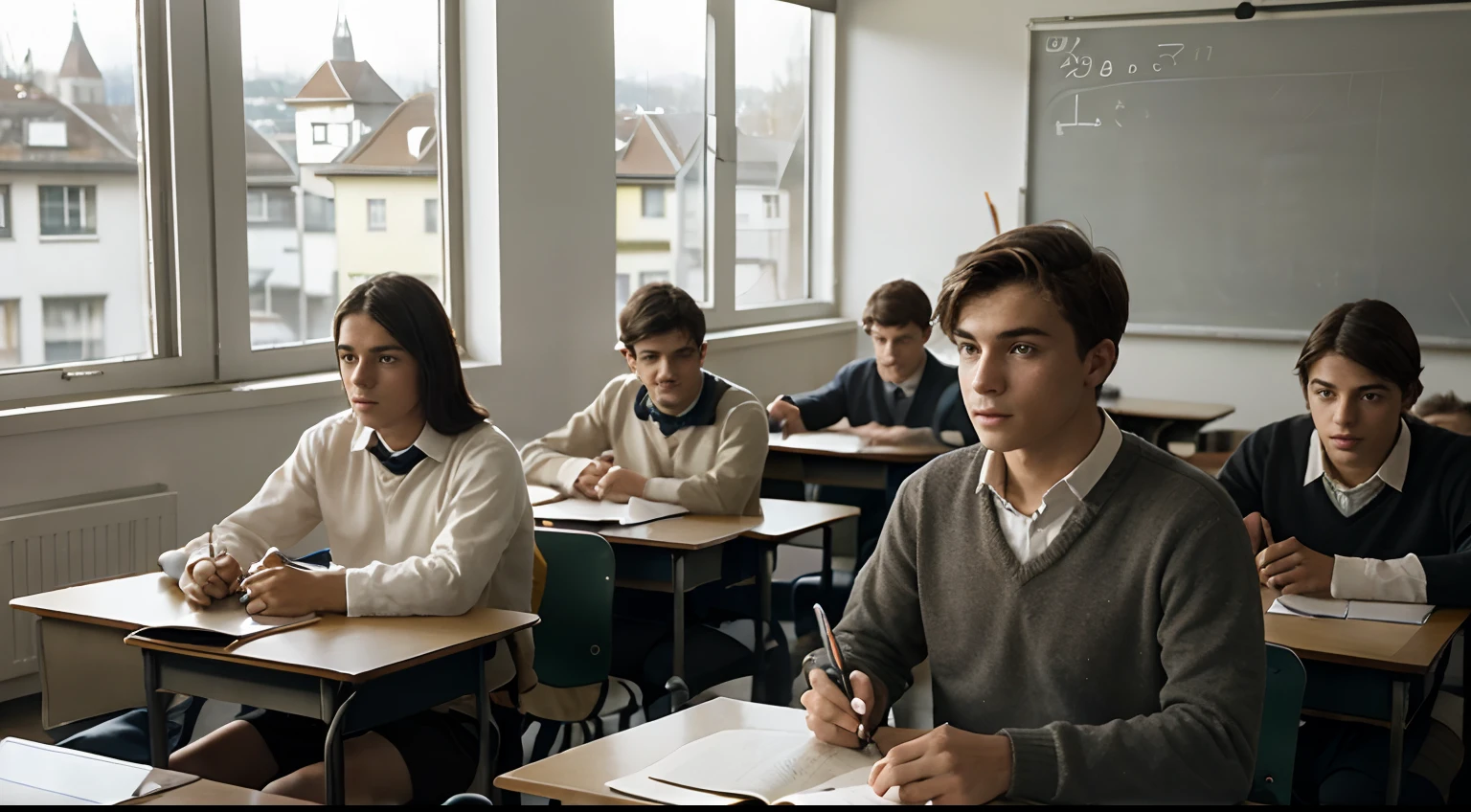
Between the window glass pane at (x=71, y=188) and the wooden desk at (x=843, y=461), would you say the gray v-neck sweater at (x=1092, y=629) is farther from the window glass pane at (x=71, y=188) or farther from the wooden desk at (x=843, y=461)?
the window glass pane at (x=71, y=188)

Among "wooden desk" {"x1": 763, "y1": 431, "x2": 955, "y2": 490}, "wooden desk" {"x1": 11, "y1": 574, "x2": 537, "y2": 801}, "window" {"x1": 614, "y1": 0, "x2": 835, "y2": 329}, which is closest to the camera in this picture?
"wooden desk" {"x1": 11, "y1": 574, "x2": 537, "y2": 801}

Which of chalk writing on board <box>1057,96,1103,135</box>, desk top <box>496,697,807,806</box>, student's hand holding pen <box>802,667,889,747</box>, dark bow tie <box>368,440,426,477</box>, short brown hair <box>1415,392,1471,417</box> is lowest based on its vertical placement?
desk top <box>496,697,807,806</box>

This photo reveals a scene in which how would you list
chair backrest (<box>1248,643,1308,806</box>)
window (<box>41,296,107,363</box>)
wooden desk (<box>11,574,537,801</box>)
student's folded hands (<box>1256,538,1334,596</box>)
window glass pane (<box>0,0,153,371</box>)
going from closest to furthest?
chair backrest (<box>1248,643,1308,806</box>) → wooden desk (<box>11,574,537,801</box>) → student's folded hands (<box>1256,538,1334,596</box>) → window glass pane (<box>0,0,153,371</box>) → window (<box>41,296,107,363</box>)

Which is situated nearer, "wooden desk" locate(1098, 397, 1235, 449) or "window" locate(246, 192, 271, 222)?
"window" locate(246, 192, 271, 222)

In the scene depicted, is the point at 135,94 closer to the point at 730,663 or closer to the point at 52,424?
the point at 52,424

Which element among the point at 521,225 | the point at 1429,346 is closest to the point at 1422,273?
the point at 1429,346

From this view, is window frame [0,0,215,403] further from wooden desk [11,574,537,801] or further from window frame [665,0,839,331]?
window frame [665,0,839,331]

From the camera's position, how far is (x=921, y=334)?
173 inches

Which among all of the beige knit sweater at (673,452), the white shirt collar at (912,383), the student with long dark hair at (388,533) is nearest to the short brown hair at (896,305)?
the white shirt collar at (912,383)

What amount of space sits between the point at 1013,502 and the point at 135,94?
2.92 metres

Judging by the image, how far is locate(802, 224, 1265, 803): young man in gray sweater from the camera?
134cm

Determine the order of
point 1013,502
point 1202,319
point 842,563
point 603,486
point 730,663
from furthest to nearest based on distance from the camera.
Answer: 1. point 1202,319
2. point 842,563
3. point 603,486
4. point 730,663
5. point 1013,502

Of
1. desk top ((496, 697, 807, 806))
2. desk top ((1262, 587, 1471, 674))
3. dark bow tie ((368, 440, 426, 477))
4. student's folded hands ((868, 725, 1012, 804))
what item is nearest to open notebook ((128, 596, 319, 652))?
dark bow tie ((368, 440, 426, 477))

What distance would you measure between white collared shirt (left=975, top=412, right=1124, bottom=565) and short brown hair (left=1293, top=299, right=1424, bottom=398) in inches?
47.4
